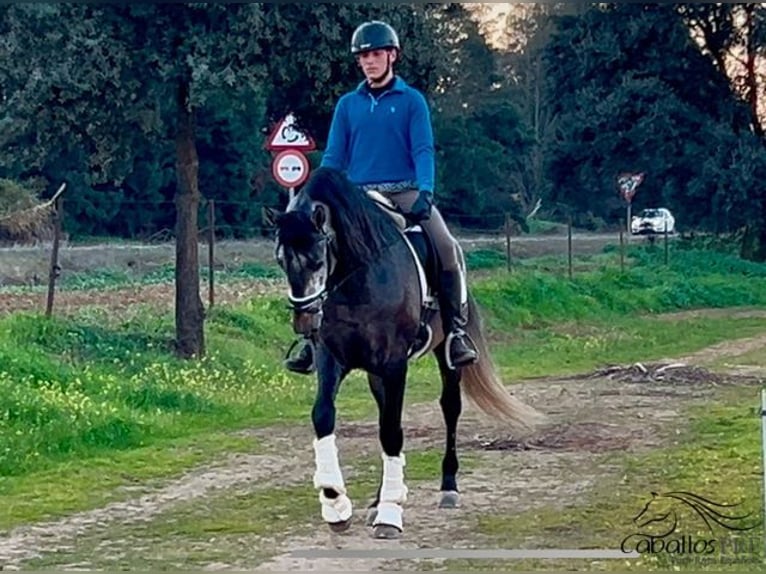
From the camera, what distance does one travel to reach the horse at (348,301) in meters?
6.02

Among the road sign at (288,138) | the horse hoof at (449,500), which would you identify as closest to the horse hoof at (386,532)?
the horse hoof at (449,500)

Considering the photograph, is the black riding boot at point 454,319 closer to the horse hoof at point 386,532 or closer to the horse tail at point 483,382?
the horse tail at point 483,382

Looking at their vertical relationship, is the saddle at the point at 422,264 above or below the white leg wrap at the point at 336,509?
above

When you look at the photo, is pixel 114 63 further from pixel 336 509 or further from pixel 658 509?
pixel 658 509

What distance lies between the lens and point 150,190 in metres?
34.5

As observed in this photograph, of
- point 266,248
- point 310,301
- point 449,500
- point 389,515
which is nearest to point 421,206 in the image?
point 310,301

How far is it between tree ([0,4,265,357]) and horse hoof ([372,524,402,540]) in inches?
244

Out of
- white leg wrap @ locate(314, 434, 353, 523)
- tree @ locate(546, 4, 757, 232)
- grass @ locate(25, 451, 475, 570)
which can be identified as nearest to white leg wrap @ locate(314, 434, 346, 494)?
white leg wrap @ locate(314, 434, 353, 523)

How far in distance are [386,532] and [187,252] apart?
7421mm

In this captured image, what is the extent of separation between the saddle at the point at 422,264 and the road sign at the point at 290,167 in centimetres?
656

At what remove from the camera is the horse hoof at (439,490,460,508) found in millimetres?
7383

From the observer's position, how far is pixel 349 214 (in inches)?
251

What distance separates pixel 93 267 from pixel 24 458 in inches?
688

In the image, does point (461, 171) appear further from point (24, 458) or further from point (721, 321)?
point (24, 458)
